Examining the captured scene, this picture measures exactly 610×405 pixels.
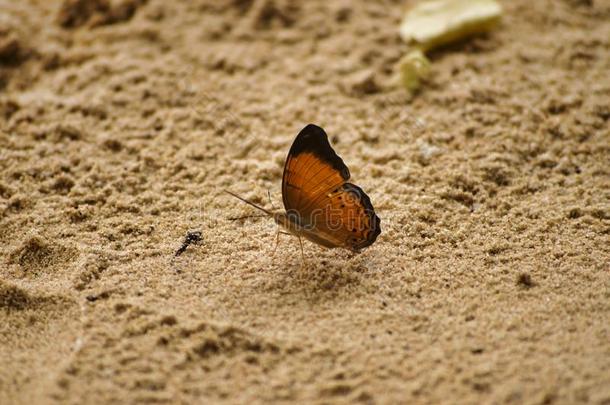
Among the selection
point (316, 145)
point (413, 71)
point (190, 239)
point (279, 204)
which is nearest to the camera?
point (316, 145)

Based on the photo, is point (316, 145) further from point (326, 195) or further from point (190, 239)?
point (190, 239)

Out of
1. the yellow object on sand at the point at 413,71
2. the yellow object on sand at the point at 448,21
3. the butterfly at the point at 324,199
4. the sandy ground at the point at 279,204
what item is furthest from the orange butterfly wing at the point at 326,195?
the yellow object on sand at the point at 448,21

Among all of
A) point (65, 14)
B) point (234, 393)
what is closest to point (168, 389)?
point (234, 393)

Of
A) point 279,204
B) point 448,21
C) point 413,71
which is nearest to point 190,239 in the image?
point 279,204

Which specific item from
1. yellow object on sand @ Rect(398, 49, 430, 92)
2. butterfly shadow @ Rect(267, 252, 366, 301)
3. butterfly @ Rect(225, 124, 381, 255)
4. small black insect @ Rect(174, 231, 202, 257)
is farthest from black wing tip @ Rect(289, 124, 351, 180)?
yellow object on sand @ Rect(398, 49, 430, 92)

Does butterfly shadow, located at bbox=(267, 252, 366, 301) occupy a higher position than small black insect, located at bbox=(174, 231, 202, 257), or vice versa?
small black insect, located at bbox=(174, 231, 202, 257)

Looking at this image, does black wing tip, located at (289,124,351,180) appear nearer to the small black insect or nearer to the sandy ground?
the sandy ground

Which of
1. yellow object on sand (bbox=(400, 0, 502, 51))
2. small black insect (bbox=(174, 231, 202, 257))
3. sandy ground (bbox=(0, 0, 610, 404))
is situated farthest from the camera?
yellow object on sand (bbox=(400, 0, 502, 51))

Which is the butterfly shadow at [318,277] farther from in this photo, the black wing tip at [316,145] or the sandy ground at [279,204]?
the black wing tip at [316,145]
